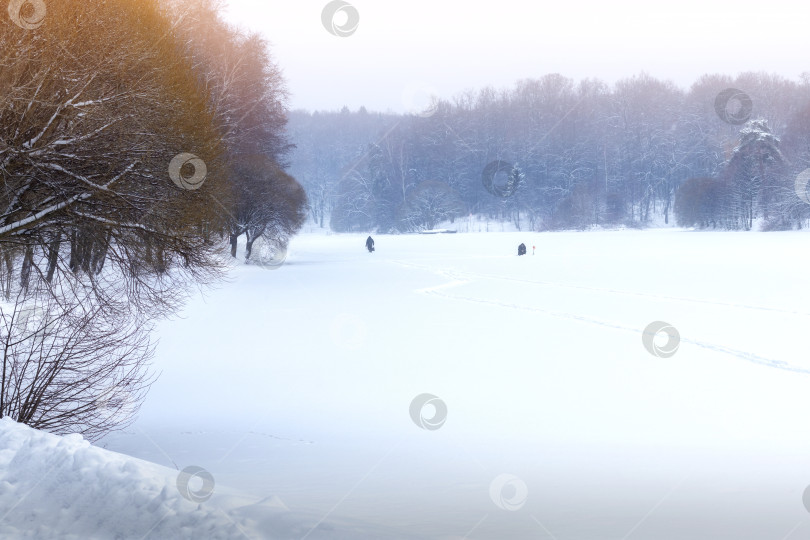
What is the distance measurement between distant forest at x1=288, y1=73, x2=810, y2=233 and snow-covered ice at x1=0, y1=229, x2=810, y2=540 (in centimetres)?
5832

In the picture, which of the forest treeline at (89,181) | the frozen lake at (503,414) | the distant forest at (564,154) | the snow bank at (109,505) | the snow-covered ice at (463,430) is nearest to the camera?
the snow bank at (109,505)

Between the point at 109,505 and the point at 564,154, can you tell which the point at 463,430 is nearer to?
the point at 109,505

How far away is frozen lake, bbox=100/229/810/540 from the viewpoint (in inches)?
239

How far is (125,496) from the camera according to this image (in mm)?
5316

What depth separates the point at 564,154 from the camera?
88.4m

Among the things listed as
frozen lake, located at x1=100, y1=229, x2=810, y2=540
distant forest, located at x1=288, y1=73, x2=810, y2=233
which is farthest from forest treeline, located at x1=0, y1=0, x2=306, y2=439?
distant forest, located at x1=288, y1=73, x2=810, y2=233

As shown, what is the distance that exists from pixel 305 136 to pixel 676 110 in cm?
5863

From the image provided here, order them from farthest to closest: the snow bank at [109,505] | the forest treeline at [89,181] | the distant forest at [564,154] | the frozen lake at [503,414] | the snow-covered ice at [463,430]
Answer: the distant forest at [564,154]
the forest treeline at [89,181]
the frozen lake at [503,414]
the snow-covered ice at [463,430]
the snow bank at [109,505]

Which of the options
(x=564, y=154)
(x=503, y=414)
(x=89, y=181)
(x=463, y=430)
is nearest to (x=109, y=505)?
(x=463, y=430)

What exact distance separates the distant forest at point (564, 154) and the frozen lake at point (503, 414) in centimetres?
5724

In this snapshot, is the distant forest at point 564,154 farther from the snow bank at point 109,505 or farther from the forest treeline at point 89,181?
the snow bank at point 109,505

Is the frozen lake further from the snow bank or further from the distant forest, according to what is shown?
the distant forest

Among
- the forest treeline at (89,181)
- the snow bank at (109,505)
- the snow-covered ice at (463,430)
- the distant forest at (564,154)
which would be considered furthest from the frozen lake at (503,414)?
the distant forest at (564,154)

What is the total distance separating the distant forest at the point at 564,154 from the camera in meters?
82.8
